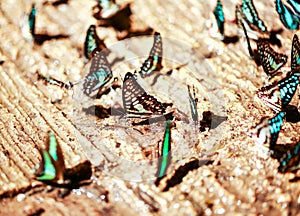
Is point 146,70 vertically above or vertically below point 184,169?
above

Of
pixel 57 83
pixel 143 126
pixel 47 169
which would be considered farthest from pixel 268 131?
pixel 57 83

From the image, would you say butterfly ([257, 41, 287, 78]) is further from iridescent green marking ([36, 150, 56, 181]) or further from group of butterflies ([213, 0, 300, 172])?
iridescent green marking ([36, 150, 56, 181])

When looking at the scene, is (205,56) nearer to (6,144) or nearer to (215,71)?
(215,71)

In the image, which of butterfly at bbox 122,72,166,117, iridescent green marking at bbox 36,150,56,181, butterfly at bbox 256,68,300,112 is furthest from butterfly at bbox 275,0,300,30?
iridescent green marking at bbox 36,150,56,181

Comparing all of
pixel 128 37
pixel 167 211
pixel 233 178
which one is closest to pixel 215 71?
pixel 128 37

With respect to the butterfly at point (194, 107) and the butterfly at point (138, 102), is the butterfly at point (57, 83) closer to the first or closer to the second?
the butterfly at point (138, 102)

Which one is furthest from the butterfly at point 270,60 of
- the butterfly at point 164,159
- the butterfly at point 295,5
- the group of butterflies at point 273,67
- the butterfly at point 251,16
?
the butterfly at point 164,159

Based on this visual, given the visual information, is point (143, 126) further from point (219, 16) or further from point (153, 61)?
point (219, 16)
